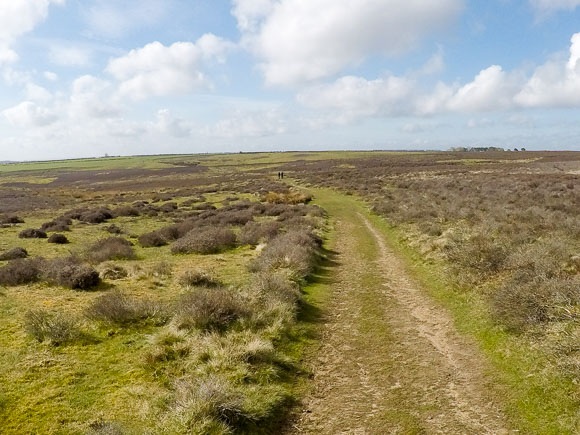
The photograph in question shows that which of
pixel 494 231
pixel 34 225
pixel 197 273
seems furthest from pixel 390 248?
pixel 34 225

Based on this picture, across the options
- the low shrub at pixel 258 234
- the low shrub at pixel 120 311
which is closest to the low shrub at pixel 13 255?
the low shrub at pixel 258 234

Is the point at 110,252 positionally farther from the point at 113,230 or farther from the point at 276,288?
the point at 276,288

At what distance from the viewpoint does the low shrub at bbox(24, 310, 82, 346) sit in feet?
30.0

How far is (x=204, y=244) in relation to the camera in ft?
65.3

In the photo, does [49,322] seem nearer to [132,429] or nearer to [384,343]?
[132,429]

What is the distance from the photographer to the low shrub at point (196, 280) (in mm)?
13578

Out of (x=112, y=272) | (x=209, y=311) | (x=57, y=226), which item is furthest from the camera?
(x=57, y=226)

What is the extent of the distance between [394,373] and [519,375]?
2409 millimetres

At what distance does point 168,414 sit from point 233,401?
1.09 m

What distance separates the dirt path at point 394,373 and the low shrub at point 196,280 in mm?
4459

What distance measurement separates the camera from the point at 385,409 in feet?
22.5

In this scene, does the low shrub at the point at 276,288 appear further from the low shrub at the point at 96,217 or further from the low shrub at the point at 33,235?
the low shrub at the point at 96,217

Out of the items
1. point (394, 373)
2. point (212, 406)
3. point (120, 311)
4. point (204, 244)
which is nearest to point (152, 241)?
point (204, 244)

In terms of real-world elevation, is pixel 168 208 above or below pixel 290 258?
below
